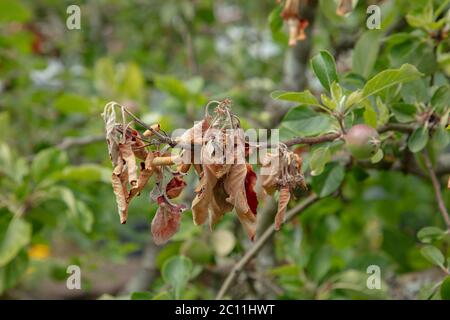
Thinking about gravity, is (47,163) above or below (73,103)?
below

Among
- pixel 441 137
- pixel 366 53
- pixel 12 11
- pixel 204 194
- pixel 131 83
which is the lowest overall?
pixel 204 194

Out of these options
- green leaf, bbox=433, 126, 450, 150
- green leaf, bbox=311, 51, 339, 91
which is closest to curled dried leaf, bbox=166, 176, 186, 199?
green leaf, bbox=311, 51, 339, 91

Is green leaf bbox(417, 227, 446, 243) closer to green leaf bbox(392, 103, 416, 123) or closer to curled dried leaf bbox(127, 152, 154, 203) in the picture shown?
green leaf bbox(392, 103, 416, 123)

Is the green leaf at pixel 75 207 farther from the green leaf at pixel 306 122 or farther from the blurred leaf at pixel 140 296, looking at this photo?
the green leaf at pixel 306 122

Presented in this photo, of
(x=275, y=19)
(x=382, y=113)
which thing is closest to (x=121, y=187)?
(x=382, y=113)

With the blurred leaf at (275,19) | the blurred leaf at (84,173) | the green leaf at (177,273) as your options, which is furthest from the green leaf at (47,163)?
the blurred leaf at (275,19)

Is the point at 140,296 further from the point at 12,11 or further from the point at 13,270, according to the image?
the point at 12,11

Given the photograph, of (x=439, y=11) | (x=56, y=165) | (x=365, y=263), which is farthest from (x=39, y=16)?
(x=439, y=11)
